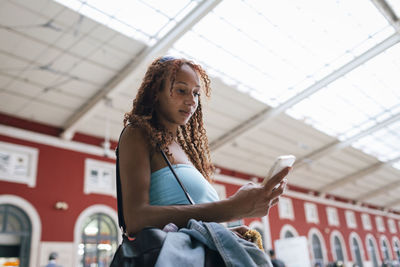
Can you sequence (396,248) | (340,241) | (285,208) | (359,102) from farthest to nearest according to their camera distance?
(396,248) → (340,241) → (285,208) → (359,102)

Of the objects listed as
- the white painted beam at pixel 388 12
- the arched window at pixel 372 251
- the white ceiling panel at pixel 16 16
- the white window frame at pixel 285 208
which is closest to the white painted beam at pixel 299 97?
the white painted beam at pixel 388 12

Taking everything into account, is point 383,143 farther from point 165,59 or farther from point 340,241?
point 165,59

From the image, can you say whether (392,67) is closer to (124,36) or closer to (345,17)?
(345,17)

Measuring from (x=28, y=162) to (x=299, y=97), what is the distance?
28.5 ft

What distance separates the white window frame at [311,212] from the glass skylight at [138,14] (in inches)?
588

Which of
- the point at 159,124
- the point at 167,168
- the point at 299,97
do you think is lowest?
the point at 167,168

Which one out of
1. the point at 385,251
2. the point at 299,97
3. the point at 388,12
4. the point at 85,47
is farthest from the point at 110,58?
the point at 385,251

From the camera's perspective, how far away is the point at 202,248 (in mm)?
825

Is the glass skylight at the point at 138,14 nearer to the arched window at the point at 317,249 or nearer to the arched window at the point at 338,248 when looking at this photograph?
the arched window at the point at 317,249

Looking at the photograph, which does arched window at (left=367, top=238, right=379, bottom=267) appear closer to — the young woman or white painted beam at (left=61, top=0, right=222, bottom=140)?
white painted beam at (left=61, top=0, right=222, bottom=140)

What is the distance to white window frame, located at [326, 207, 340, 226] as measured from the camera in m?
22.6

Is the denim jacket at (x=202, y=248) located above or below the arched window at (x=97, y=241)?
below

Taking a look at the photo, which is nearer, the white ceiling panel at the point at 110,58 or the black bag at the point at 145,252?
A: the black bag at the point at 145,252

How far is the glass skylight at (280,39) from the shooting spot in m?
9.39
